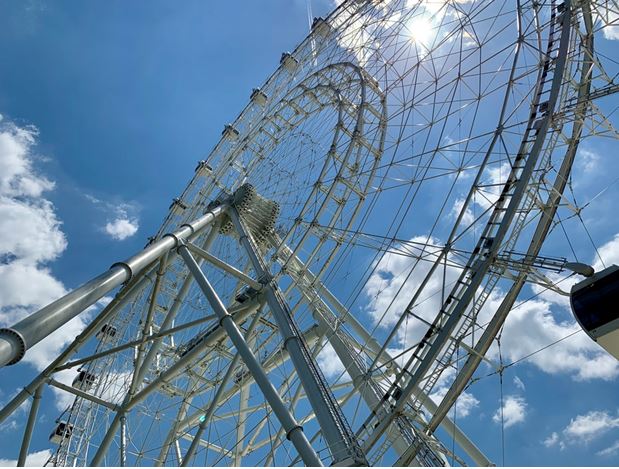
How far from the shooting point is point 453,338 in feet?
36.6

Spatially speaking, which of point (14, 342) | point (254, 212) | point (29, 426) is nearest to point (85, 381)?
point (254, 212)

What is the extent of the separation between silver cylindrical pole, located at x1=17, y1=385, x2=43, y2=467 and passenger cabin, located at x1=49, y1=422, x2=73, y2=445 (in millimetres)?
20898

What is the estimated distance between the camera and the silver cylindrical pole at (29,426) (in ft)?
41.8

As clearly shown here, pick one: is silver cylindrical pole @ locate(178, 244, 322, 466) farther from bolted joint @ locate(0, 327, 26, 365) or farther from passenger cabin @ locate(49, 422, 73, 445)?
passenger cabin @ locate(49, 422, 73, 445)

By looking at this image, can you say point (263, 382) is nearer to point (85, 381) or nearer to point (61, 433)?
point (85, 381)

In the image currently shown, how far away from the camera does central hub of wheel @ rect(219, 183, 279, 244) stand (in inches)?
797

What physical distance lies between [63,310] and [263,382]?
4.09 metres

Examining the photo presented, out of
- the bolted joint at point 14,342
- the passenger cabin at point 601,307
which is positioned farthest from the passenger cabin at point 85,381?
the passenger cabin at point 601,307

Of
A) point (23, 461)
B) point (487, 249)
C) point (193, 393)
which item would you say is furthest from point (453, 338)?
point (193, 393)

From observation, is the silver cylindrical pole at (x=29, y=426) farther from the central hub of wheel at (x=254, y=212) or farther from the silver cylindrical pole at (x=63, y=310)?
the central hub of wheel at (x=254, y=212)

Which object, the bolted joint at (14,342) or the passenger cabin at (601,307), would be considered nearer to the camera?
the bolted joint at (14,342)

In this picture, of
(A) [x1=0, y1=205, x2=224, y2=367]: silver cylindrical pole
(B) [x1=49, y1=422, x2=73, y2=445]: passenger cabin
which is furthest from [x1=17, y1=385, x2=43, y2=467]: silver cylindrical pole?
(B) [x1=49, y1=422, x2=73, y2=445]: passenger cabin

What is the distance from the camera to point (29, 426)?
42.2ft

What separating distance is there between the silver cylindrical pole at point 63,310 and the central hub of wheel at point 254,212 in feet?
22.8
